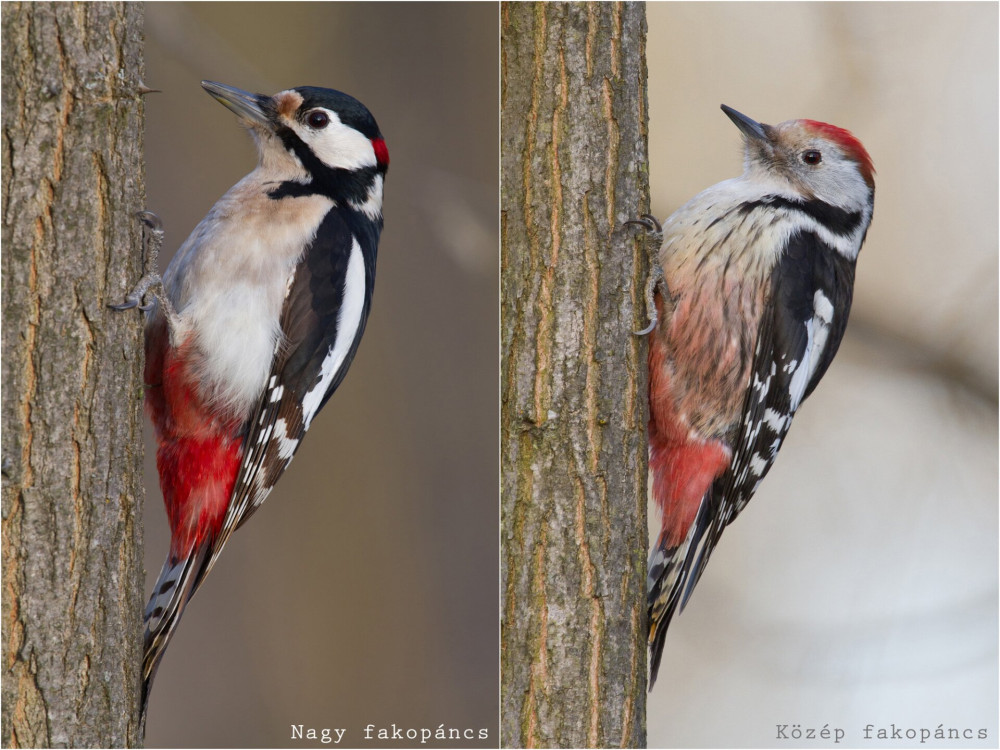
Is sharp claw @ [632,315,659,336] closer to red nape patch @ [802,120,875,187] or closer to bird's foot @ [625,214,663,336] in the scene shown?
bird's foot @ [625,214,663,336]

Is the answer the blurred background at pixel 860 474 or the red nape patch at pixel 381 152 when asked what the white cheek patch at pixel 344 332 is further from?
the blurred background at pixel 860 474

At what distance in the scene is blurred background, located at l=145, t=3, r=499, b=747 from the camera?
1.79 metres

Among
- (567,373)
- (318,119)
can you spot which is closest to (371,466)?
(567,373)

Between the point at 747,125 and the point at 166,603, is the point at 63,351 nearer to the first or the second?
the point at 166,603

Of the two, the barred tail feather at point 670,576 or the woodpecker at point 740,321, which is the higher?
the woodpecker at point 740,321

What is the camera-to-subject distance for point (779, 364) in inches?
81.8

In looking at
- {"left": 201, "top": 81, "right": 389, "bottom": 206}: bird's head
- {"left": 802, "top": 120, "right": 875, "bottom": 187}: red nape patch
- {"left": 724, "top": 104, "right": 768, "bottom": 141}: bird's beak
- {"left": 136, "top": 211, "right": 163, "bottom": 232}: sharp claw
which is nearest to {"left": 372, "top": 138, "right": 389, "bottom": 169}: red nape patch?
{"left": 201, "top": 81, "right": 389, "bottom": 206}: bird's head

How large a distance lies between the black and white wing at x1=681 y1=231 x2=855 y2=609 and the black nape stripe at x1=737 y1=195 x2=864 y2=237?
0.06 metres

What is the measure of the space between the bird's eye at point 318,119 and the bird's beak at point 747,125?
0.92 metres

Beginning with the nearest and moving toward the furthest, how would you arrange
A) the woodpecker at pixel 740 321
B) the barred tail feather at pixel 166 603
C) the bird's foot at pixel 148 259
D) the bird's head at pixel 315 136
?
the bird's foot at pixel 148 259 → the barred tail feather at pixel 166 603 → the bird's head at pixel 315 136 → the woodpecker at pixel 740 321

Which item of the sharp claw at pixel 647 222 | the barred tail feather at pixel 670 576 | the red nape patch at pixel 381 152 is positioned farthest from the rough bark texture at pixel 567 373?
the red nape patch at pixel 381 152

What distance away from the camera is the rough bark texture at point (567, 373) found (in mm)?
1719

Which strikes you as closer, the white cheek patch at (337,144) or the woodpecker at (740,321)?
the white cheek patch at (337,144)

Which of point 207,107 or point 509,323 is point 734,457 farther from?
point 207,107
